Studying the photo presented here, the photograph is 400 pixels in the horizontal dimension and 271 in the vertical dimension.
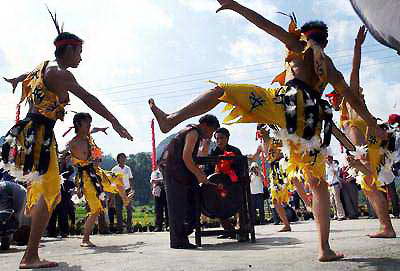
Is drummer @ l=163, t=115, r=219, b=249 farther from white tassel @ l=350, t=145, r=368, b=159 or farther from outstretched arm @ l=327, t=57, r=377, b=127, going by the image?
outstretched arm @ l=327, t=57, r=377, b=127

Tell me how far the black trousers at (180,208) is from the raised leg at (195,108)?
165 cm

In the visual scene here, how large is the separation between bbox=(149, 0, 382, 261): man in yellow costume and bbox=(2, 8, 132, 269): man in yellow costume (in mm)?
981

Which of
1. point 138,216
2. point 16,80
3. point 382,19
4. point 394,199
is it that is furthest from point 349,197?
point 138,216

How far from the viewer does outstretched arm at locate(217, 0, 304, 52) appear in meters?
3.21

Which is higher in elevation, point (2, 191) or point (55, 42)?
point (55, 42)

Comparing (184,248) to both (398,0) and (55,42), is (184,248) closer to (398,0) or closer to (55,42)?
(55,42)

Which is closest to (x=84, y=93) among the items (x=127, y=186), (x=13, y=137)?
(x=13, y=137)

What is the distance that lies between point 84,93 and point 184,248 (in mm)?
1993

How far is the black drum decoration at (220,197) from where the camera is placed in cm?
496

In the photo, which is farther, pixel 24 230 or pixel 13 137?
pixel 24 230

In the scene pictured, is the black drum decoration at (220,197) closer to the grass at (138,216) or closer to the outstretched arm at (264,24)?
the outstretched arm at (264,24)

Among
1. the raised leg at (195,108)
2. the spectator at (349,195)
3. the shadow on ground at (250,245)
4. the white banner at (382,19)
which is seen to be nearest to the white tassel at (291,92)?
the raised leg at (195,108)

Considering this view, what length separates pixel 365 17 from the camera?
163 centimetres

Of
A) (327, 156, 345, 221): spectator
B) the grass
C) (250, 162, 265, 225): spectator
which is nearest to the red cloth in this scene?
(327, 156, 345, 221): spectator
